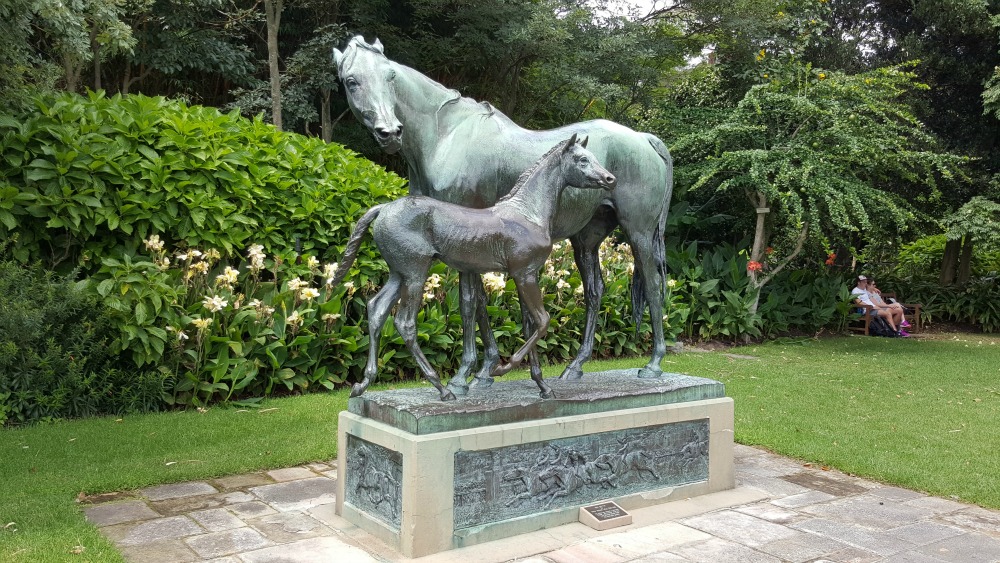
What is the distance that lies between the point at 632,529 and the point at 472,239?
1813mm

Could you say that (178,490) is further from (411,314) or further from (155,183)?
(155,183)

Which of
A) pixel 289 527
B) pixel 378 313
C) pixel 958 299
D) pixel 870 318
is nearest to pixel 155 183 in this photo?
pixel 378 313

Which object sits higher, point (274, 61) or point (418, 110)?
point (274, 61)

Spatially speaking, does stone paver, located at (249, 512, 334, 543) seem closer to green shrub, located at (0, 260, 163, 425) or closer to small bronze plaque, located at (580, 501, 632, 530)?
small bronze plaque, located at (580, 501, 632, 530)

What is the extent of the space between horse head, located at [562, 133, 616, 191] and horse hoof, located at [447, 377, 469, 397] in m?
1.27

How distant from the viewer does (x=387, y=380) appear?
803cm

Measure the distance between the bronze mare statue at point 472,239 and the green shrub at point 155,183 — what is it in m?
3.49

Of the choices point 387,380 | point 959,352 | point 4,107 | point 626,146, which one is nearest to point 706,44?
point 959,352

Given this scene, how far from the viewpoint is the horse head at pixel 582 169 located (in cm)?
429

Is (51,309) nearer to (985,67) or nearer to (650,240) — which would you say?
(650,240)

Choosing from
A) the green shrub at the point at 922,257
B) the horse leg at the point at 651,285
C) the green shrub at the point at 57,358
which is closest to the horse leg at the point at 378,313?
the horse leg at the point at 651,285

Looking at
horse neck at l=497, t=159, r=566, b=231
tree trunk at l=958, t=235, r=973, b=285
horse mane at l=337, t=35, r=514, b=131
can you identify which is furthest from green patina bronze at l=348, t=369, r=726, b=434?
tree trunk at l=958, t=235, r=973, b=285

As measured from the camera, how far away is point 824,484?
209 inches

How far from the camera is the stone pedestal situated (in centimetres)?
393
